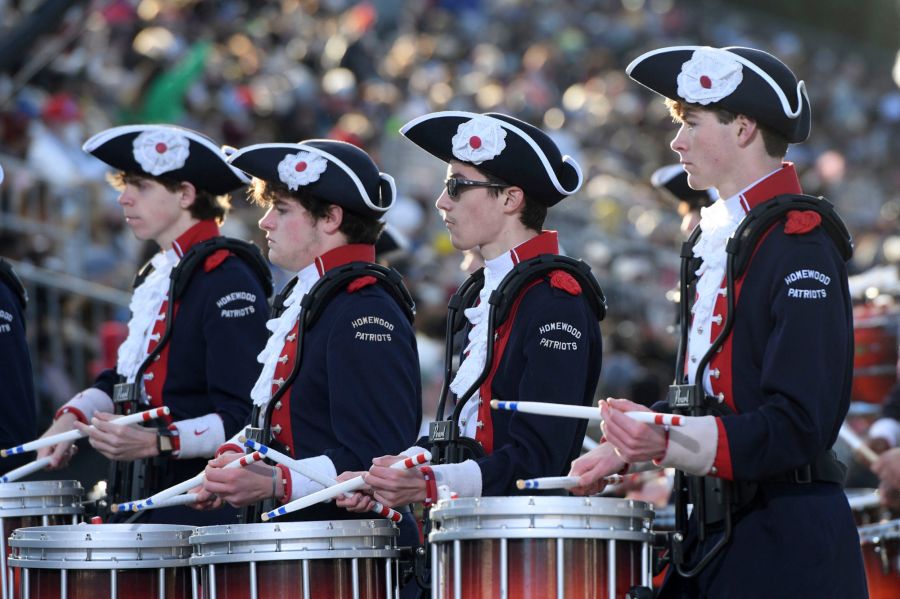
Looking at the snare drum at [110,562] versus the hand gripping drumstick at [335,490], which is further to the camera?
the snare drum at [110,562]

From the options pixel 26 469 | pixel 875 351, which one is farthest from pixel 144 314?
pixel 875 351

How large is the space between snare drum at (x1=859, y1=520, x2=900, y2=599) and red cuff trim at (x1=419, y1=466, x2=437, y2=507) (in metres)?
2.53

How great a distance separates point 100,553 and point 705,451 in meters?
1.85

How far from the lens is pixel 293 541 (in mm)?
4445

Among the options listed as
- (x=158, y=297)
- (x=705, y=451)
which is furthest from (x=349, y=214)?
(x=705, y=451)

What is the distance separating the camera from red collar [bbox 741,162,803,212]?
4363 mm

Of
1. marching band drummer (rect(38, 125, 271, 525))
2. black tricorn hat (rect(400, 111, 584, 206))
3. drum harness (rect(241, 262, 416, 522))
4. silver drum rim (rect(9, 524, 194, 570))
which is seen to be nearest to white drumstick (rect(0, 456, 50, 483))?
marching band drummer (rect(38, 125, 271, 525))

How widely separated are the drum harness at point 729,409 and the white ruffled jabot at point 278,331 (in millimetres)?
1633

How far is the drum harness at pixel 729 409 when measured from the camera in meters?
4.12

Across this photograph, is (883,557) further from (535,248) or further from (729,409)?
(729,409)

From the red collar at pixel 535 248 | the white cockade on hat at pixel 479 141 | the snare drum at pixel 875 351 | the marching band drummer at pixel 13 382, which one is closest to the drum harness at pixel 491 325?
the red collar at pixel 535 248

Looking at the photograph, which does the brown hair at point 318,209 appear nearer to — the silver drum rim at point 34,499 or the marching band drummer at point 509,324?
the marching band drummer at point 509,324

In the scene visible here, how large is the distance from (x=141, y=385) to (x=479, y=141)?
179 cm

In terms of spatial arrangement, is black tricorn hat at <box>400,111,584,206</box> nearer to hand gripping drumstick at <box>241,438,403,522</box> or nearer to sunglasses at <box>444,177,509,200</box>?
sunglasses at <box>444,177,509,200</box>
